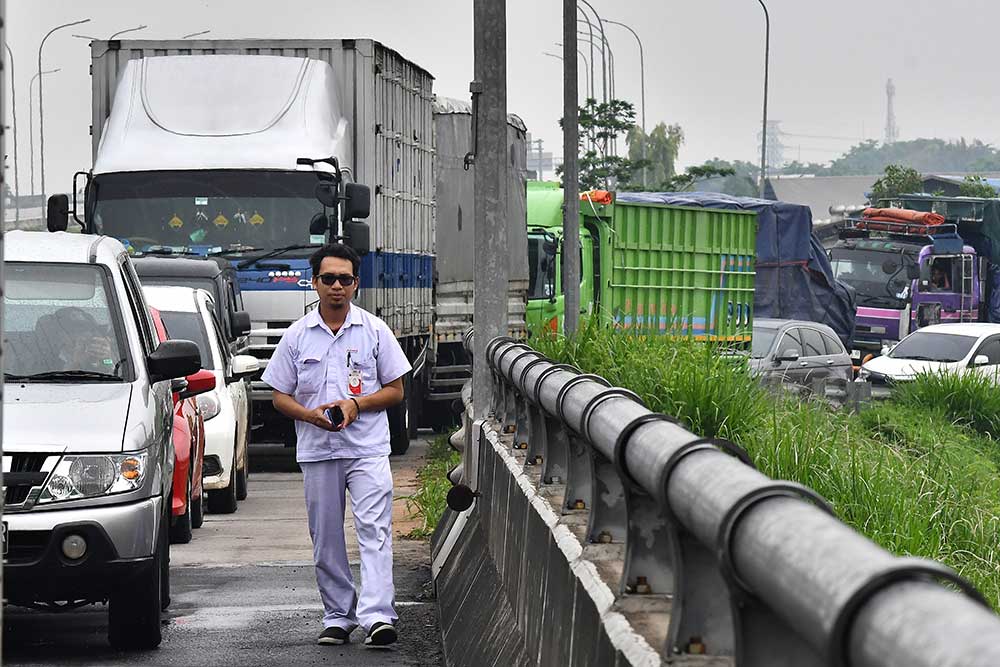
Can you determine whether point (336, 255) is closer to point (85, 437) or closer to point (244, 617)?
point (85, 437)

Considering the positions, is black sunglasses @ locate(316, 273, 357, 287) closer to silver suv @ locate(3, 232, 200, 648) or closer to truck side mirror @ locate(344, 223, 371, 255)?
silver suv @ locate(3, 232, 200, 648)

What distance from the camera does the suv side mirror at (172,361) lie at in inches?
362

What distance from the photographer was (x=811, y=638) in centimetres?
241

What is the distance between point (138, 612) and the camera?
8727 millimetres

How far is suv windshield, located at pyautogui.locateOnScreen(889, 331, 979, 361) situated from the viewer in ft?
106

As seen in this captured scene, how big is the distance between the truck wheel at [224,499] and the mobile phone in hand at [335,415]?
7.40 meters

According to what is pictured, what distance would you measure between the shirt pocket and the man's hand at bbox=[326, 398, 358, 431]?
146 millimetres

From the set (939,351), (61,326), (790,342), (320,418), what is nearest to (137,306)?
(61,326)

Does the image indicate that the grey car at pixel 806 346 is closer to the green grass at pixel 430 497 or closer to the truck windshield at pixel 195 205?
the green grass at pixel 430 497

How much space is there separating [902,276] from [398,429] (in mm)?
24060

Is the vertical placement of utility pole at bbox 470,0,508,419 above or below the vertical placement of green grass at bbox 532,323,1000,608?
above

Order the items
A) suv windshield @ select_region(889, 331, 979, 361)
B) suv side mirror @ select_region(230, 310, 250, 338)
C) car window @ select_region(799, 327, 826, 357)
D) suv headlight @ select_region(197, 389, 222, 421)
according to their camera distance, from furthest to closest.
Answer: suv windshield @ select_region(889, 331, 979, 361) < car window @ select_region(799, 327, 826, 357) < suv side mirror @ select_region(230, 310, 250, 338) < suv headlight @ select_region(197, 389, 222, 421)

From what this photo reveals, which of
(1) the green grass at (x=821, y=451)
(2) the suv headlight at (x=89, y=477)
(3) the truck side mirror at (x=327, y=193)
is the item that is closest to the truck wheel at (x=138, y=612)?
(2) the suv headlight at (x=89, y=477)

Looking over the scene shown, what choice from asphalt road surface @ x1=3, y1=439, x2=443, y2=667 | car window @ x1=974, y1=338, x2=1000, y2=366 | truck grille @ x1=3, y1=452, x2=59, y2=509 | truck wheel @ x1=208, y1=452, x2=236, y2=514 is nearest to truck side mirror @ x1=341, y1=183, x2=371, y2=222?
truck wheel @ x1=208, y1=452, x2=236, y2=514
